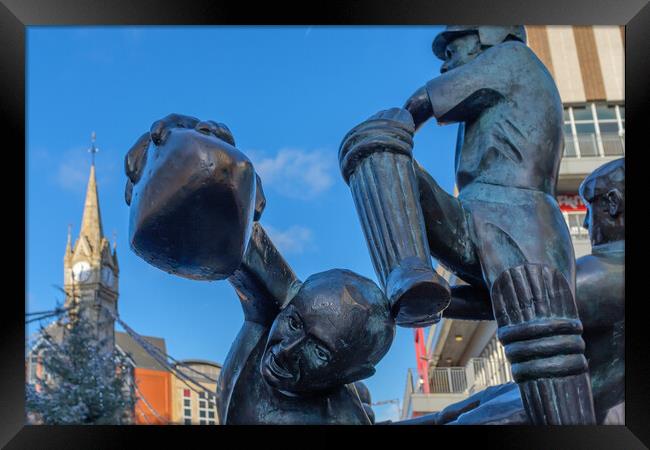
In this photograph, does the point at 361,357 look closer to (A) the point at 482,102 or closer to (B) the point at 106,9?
(A) the point at 482,102

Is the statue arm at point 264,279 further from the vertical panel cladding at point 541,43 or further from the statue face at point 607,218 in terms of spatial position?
the vertical panel cladding at point 541,43

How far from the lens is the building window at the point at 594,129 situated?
79.3ft

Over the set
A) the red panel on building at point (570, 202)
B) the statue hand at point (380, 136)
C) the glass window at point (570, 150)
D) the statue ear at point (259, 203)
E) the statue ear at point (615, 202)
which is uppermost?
the glass window at point (570, 150)

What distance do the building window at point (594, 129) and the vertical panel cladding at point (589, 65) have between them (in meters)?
0.38

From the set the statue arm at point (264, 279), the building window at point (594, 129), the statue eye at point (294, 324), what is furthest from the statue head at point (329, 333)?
the building window at point (594, 129)

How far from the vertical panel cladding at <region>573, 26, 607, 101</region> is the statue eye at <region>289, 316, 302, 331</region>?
25.6m

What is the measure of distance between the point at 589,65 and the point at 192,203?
26.3 metres

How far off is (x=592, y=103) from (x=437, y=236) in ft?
83.0

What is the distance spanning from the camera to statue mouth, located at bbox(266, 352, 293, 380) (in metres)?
2.11

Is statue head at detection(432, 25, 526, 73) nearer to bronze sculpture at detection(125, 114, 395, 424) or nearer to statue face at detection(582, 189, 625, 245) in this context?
statue face at detection(582, 189, 625, 245)

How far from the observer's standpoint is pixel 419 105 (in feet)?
8.54

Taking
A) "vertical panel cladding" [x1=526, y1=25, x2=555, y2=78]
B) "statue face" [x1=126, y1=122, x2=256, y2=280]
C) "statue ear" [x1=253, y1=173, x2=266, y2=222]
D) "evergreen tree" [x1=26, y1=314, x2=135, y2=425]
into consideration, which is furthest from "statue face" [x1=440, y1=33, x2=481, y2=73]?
"vertical panel cladding" [x1=526, y1=25, x2=555, y2=78]

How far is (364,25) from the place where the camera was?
3027 millimetres

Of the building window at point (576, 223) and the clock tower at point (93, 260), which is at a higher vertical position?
the clock tower at point (93, 260)
